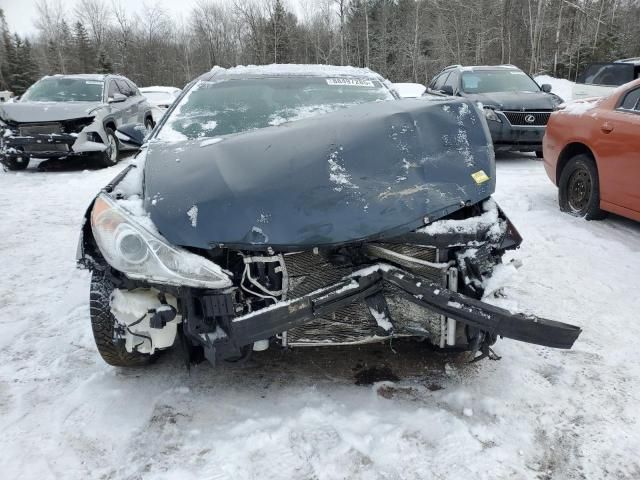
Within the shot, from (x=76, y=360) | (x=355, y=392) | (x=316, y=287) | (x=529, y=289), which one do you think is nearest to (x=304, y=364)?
(x=355, y=392)

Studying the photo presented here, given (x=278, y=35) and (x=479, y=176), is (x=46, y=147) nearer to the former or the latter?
(x=479, y=176)

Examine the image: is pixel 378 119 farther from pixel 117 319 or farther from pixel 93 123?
pixel 93 123

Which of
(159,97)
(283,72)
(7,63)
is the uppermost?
(7,63)

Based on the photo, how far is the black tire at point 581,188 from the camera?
514 cm

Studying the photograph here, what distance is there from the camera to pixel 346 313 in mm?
2344

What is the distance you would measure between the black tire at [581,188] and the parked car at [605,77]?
4550mm

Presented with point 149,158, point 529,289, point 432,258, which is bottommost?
point 529,289

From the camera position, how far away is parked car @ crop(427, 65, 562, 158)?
8.42m

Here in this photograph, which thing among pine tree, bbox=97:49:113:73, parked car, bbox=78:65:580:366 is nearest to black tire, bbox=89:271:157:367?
parked car, bbox=78:65:580:366

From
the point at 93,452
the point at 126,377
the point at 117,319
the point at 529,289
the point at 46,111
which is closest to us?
the point at 93,452

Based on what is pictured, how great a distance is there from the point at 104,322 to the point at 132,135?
1.55 metres

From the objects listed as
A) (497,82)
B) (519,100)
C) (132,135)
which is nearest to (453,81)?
(497,82)

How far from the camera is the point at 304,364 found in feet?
9.02

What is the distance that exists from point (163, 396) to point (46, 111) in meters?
7.83
